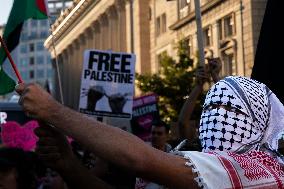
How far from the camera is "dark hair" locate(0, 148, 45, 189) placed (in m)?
3.59

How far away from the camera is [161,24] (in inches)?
1745

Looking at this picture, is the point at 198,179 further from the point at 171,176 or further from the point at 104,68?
the point at 104,68

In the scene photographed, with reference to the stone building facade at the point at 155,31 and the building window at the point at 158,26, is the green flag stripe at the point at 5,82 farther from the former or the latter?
the building window at the point at 158,26

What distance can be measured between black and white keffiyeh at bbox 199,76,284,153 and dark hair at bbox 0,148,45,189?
1.72 m

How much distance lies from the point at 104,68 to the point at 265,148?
9.27 meters

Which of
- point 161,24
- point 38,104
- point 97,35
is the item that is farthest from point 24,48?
point 38,104

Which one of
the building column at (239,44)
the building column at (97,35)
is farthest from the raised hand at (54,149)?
the building column at (97,35)

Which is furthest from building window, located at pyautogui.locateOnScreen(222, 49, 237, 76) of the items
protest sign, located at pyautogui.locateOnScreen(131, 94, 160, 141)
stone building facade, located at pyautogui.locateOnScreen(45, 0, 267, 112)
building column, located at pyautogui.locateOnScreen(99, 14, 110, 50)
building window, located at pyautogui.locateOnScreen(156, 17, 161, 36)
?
building column, located at pyautogui.locateOnScreen(99, 14, 110, 50)

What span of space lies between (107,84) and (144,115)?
1.24m

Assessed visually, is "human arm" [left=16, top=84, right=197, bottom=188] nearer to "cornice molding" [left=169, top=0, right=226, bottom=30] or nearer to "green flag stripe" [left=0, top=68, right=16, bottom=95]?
"green flag stripe" [left=0, top=68, right=16, bottom=95]

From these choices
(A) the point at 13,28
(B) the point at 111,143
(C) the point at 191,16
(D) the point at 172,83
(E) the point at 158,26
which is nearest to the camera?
(B) the point at 111,143

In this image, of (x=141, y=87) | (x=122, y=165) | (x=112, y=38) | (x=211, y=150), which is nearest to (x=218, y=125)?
(x=211, y=150)

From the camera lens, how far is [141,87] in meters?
31.4

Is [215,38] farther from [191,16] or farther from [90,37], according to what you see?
[90,37]
